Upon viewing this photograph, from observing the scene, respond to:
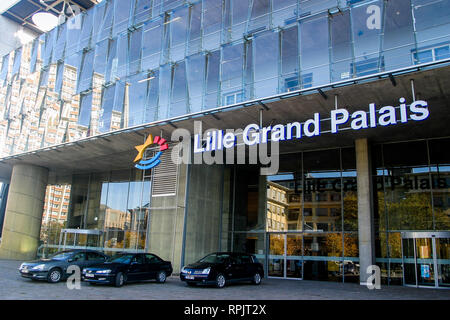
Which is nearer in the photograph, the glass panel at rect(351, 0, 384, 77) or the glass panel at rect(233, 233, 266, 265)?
the glass panel at rect(351, 0, 384, 77)

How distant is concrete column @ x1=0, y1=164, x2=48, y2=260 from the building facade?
0.32 m

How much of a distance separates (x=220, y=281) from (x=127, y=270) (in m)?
3.46

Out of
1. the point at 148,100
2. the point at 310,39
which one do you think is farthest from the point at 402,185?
the point at 148,100

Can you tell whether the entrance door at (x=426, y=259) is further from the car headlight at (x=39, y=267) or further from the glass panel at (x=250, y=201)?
the car headlight at (x=39, y=267)

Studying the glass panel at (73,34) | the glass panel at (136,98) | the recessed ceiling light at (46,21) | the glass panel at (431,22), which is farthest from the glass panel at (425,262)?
the recessed ceiling light at (46,21)

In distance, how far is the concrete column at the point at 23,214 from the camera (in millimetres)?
28625

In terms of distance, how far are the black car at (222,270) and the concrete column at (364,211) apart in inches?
195

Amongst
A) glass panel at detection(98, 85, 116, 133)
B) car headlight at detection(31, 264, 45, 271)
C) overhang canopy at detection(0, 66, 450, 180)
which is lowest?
car headlight at detection(31, 264, 45, 271)

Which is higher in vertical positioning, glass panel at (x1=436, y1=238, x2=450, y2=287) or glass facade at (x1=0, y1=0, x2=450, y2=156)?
glass facade at (x1=0, y1=0, x2=450, y2=156)

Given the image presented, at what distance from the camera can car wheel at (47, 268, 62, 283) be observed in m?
14.2

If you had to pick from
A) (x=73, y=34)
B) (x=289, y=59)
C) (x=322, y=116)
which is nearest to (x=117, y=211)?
(x=73, y=34)

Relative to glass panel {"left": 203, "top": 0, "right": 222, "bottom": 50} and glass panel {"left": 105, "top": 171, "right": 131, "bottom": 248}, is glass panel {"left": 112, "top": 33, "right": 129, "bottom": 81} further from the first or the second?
glass panel {"left": 105, "top": 171, "right": 131, "bottom": 248}

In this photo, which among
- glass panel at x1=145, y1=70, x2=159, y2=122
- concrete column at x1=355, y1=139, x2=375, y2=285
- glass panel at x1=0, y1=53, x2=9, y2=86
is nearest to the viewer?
concrete column at x1=355, y1=139, x2=375, y2=285

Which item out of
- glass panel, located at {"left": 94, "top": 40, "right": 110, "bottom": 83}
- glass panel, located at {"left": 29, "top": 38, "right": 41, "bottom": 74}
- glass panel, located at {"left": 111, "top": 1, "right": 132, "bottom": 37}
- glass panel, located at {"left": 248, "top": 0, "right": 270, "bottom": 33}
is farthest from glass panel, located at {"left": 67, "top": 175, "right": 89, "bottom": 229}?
glass panel, located at {"left": 248, "top": 0, "right": 270, "bottom": 33}
